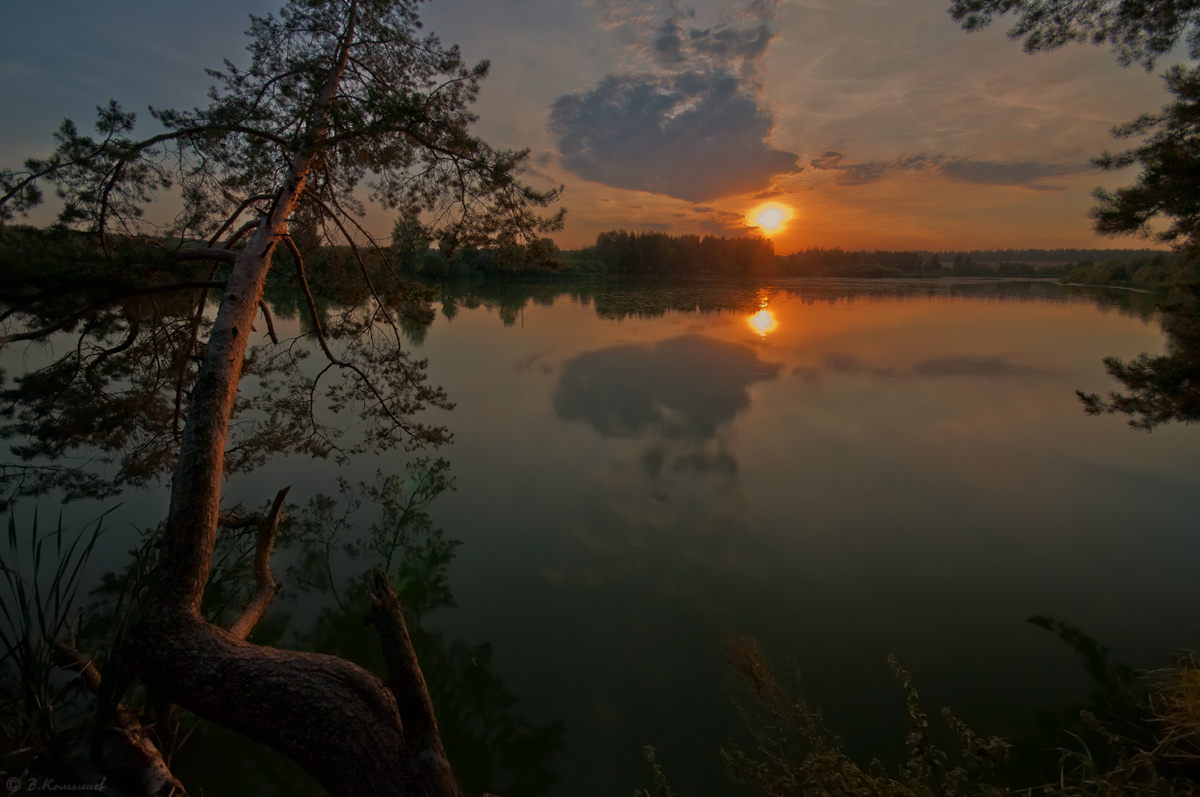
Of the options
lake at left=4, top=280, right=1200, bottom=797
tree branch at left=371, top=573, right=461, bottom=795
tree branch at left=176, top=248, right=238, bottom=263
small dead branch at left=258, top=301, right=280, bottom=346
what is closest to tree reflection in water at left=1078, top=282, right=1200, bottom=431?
lake at left=4, top=280, right=1200, bottom=797

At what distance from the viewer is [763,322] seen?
16.1 meters

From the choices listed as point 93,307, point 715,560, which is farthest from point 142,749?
point 715,560

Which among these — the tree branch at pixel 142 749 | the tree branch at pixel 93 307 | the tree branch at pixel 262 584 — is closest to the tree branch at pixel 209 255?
the tree branch at pixel 93 307

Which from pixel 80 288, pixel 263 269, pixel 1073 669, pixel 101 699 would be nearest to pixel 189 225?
pixel 80 288

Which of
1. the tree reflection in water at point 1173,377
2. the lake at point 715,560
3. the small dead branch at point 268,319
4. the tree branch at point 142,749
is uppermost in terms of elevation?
the small dead branch at point 268,319

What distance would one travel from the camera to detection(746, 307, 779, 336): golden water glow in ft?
47.5

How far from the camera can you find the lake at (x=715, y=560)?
91.7 inches

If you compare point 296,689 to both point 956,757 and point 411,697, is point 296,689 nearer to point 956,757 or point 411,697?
point 411,697

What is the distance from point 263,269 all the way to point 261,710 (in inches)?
104

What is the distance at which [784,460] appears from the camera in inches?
206

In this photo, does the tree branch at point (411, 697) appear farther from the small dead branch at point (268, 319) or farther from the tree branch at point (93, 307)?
the small dead branch at point (268, 319)

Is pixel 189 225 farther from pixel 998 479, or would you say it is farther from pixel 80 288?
pixel 998 479

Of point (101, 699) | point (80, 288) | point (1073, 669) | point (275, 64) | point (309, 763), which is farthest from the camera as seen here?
point (275, 64)

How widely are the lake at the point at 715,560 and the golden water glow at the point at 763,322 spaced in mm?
6883
